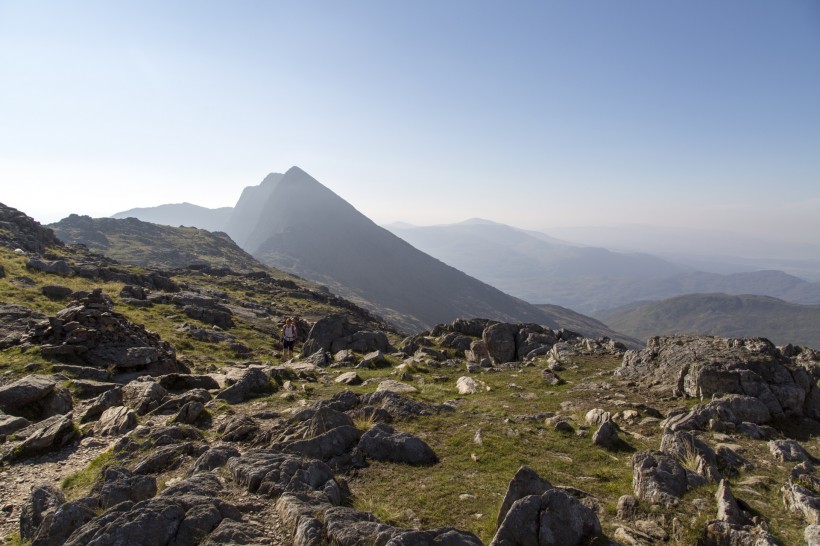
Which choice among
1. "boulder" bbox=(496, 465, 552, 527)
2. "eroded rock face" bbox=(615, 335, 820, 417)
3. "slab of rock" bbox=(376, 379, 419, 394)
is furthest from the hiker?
"boulder" bbox=(496, 465, 552, 527)

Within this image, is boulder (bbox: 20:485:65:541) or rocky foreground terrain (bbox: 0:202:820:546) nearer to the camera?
rocky foreground terrain (bbox: 0:202:820:546)

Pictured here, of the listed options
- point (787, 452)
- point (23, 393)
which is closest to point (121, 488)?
point (23, 393)

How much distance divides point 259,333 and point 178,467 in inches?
1539

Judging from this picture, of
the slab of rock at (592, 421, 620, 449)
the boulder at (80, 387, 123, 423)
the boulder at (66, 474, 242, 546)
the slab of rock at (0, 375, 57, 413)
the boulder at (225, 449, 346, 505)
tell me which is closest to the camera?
the boulder at (66, 474, 242, 546)

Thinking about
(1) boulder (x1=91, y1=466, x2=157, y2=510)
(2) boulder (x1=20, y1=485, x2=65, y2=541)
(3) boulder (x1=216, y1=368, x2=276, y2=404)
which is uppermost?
(1) boulder (x1=91, y1=466, x2=157, y2=510)

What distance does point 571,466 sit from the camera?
42.2 feet

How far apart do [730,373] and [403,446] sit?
51.8 feet

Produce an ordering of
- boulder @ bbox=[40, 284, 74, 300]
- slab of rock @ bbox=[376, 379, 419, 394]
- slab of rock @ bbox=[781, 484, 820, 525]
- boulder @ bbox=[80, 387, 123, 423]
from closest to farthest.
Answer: slab of rock @ bbox=[781, 484, 820, 525] → boulder @ bbox=[80, 387, 123, 423] → slab of rock @ bbox=[376, 379, 419, 394] → boulder @ bbox=[40, 284, 74, 300]

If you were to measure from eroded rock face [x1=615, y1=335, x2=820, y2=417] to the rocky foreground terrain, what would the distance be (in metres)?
0.09

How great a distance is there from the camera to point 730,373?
61.4 ft

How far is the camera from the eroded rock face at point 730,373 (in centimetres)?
1761

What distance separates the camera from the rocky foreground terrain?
8477mm

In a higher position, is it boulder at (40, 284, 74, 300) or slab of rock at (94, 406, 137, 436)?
boulder at (40, 284, 74, 300)

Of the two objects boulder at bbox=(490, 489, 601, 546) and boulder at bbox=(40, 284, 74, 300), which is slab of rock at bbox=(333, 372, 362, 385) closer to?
boulder at bbox=(490, 489, 601, 546)
